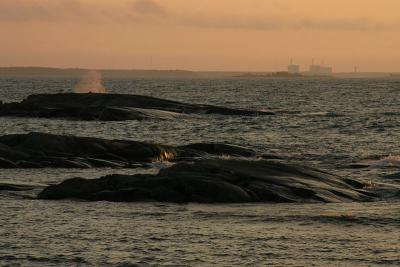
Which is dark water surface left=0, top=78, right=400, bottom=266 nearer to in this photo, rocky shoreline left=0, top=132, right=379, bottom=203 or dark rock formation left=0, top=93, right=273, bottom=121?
rocky shoreline left=0, top=132, right=379, bottom=203

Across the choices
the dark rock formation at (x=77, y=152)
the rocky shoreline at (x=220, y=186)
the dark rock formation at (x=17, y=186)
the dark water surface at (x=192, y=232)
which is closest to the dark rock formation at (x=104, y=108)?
the dark rock formation at (x=77, y=152)

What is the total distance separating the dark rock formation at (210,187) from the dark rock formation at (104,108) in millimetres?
48710

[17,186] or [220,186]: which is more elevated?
[220,186]

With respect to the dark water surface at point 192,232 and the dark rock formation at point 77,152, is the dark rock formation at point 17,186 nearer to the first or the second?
the dark water surface at point 192,232

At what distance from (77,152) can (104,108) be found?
126 feet

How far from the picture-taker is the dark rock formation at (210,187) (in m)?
31.1

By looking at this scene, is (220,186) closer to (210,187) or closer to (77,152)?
(210,187)

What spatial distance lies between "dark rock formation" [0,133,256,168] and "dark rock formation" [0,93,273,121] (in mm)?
33991

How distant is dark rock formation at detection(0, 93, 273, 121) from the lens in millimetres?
82812

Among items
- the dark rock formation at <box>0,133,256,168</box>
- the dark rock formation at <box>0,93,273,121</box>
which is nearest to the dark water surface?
the dark rock formation at <box>0,133,256,168</box>

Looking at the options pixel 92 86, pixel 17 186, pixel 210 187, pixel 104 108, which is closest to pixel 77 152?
pixel 17 186

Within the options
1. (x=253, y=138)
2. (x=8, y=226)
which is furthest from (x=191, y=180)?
(x=253, y=138)

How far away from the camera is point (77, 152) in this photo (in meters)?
45.2

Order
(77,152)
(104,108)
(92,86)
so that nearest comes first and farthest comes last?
(77,152)
(104,108)
(92,86)
